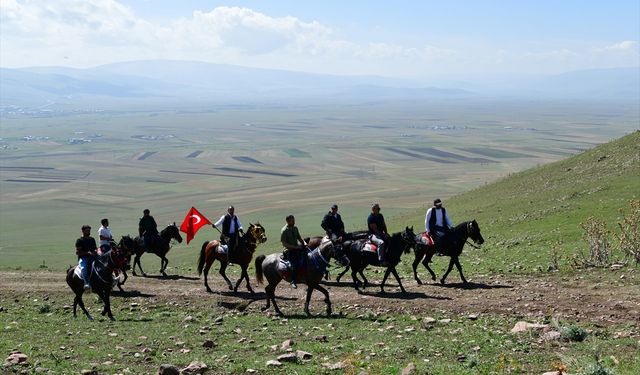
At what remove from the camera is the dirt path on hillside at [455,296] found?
1795cm

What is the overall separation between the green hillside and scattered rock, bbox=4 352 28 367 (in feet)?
59.2

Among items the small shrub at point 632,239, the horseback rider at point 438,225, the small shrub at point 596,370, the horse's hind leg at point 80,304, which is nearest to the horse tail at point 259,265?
the horse's hind leg at point 80,304

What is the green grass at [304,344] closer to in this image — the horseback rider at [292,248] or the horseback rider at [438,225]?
the horseback rider at [292,248]

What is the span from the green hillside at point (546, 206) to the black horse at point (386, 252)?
5.00 metres

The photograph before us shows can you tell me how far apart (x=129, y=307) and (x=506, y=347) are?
1343cm

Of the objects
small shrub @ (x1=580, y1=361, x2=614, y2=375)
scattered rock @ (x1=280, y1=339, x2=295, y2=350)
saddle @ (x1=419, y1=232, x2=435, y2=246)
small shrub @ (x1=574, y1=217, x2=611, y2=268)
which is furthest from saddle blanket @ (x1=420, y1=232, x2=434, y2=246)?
small shrub @ (x1=580, y1=361, x2=614, y2=375)

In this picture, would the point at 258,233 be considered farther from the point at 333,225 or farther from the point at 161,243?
the point at 161,243

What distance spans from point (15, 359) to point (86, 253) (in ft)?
23.0

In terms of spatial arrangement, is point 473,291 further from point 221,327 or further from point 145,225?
point 145,225

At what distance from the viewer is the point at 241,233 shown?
24844 mm

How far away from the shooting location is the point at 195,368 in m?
13.1

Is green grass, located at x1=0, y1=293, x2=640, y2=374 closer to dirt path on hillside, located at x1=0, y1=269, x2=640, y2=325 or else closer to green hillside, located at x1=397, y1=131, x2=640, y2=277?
dirt path on hillside, located at x1=0, y1=269, x2=640, y2=325

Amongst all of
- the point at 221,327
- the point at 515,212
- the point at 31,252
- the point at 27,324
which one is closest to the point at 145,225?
the point at 27,324

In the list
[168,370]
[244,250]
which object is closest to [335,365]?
[168,370]
